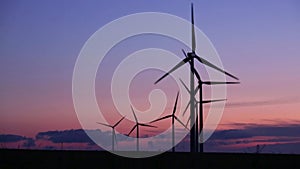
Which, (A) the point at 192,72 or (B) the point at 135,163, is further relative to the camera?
(B) the point at 135,163

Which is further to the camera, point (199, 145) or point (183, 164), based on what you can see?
point (183, 164)

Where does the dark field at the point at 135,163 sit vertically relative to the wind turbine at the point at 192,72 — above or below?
below

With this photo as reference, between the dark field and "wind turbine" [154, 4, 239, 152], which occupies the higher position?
"wind turbine" [154, 4, 239, 152]

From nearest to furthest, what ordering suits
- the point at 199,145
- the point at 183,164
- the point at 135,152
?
1. the point at 199,145
2. the point at 183,164
3. the point at 135,152

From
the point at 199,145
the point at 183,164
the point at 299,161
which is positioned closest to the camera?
the point at 199,145

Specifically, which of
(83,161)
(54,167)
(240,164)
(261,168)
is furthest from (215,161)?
(54,167)

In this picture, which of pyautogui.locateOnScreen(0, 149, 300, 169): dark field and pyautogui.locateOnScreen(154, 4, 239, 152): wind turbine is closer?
pyautogui.locateOnScreen(154, 4, 239, 152): wind turbine

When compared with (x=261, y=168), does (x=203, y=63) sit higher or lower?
higher

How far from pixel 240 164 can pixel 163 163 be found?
9.41 m

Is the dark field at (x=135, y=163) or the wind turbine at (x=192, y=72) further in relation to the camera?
the dark field at (x=135, y=163)

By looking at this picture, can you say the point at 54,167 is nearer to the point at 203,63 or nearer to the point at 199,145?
the point at 199,145

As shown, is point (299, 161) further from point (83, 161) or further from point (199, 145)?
point (83, 161)

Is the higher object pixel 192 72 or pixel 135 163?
pixel 192 72

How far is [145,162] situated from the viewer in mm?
72312
